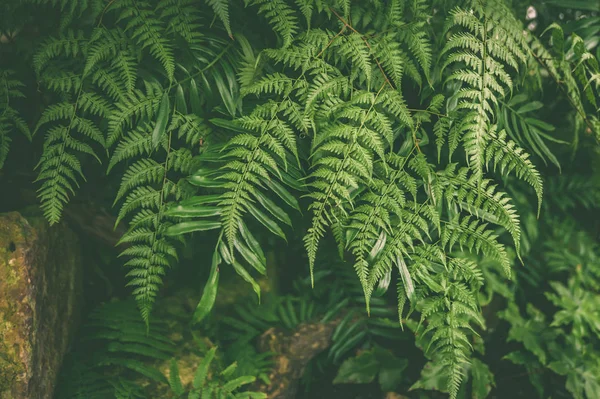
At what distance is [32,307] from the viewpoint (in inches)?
69.5

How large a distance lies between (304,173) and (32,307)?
3.83 feet

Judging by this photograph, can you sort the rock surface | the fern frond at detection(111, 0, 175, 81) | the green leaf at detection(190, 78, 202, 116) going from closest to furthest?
1. the rock surface
2. the fern frond at detection(111, 0, 175, 81)
3. the green leaf at detection(190, 78, 202, 116)

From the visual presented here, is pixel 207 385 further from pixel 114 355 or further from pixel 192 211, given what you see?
pixel 192 211

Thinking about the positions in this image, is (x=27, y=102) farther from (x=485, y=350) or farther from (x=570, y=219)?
(x=570, y=219)

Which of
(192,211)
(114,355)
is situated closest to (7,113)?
(192,211)

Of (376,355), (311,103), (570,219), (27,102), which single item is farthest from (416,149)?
(27,102)

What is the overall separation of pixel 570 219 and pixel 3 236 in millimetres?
2885

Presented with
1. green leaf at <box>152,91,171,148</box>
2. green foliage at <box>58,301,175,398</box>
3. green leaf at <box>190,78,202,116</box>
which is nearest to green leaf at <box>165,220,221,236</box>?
green leaf at <box>152,91,171,148</box>

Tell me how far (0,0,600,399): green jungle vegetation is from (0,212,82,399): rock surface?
0.46 ft

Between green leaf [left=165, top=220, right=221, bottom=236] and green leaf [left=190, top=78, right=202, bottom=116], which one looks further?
green leaf [left=190, top=78, right=202, bottom=116]

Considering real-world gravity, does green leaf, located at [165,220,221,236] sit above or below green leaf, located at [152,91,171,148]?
below

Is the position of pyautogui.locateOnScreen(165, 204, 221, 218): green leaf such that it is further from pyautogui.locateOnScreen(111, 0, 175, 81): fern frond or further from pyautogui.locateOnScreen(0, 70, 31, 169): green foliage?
pyautogui.locateOnScreen(0, 70, 31, 169): green foliage

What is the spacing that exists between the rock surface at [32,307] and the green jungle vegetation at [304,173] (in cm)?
14

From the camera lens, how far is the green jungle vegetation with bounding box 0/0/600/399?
5.79 ft
